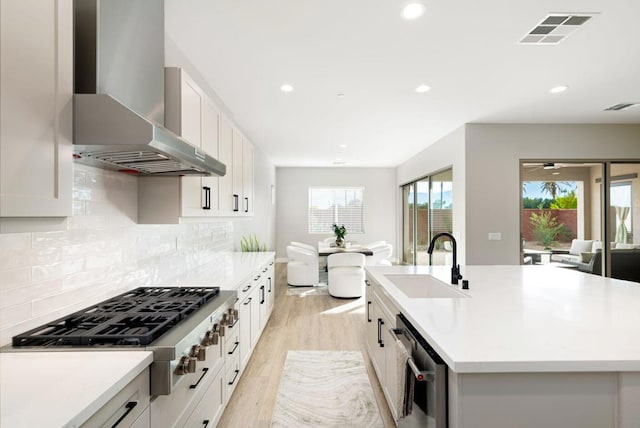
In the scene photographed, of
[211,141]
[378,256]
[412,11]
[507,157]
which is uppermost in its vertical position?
[412,11]

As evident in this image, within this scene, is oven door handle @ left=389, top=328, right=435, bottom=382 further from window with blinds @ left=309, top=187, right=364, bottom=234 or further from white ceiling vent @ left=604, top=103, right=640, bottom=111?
window with blinds @ left=309, top=187, right=364, bottom=234

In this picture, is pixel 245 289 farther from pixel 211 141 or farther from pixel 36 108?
pixel 36 108

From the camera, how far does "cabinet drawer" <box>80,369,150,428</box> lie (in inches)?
36.2

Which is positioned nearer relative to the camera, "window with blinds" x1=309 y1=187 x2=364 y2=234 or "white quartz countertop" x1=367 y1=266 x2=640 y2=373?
"white quartz countertop" x1=367 y1=266 x2=640 y2=373

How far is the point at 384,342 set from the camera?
7.44 feet

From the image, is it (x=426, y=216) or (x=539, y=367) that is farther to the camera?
(x=426, y=216)

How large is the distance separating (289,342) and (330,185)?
6447 mm

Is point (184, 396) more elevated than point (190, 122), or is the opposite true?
point (190, 122)

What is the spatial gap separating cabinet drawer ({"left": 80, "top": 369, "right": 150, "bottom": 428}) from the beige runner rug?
132 centimetres

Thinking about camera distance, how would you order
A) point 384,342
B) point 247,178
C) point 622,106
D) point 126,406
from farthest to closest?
point 622,106, point 247,178, point 384,342, point 126,406

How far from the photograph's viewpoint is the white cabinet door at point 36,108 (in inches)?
33.5

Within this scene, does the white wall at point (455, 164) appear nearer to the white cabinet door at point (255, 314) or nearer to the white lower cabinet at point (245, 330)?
the white cabinet door at point (255, 314)

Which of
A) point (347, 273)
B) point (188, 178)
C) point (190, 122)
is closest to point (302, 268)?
point (347, 273)

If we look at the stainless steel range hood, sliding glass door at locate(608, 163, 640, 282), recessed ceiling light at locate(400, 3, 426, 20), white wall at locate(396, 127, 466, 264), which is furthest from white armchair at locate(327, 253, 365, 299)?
sliding glass door at locate(608, 163, 640, 282)
